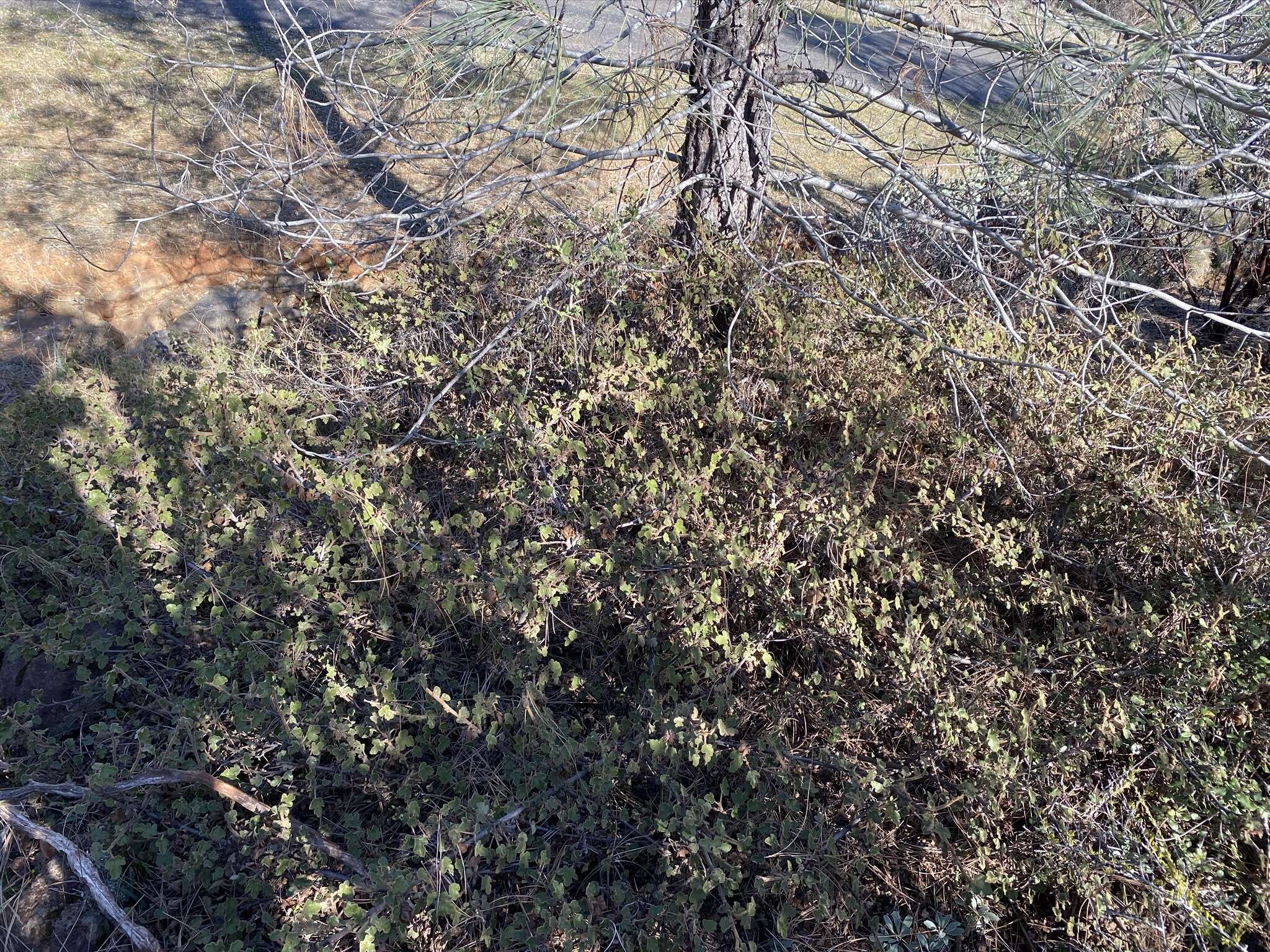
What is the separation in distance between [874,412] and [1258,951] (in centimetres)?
201

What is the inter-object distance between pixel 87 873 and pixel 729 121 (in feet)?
12.0

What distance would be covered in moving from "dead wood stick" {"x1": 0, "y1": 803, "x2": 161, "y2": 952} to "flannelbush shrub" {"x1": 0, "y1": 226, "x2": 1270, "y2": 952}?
0.05m

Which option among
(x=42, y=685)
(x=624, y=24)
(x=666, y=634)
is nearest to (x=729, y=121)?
(x=624, y=24)

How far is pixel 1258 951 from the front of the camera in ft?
7.17

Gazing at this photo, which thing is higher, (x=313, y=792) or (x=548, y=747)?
(x=548, y=747)

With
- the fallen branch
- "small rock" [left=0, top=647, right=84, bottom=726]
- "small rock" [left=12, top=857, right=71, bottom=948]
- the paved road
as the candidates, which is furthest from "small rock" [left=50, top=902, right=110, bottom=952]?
the paved road

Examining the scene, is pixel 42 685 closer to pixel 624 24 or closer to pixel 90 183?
pixel 624 24

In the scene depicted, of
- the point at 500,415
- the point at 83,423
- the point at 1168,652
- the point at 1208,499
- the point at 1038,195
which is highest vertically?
the point at 1038,195

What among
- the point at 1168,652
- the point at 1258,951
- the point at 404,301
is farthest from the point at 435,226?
the point at 1258,951

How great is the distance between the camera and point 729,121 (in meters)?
3.79

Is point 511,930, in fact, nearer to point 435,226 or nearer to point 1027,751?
point 1027,751

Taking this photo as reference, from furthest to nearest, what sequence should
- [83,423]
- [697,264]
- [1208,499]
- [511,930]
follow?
[697,264] → [83,423] → [1208,499] → [511,930]

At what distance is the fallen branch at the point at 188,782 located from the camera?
2295mm

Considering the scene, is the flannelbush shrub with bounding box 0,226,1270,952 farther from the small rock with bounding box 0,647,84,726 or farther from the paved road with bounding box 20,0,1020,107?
the paved road with bounding box 20,0,1020,107
